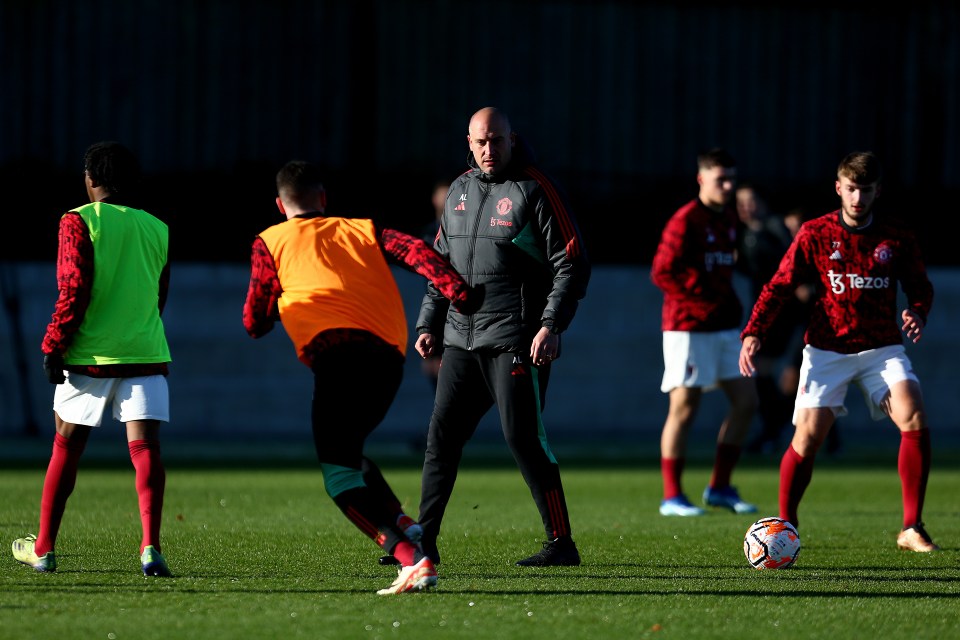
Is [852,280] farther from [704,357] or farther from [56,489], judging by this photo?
[56,489]

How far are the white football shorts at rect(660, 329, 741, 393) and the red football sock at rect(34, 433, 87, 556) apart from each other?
4535mm

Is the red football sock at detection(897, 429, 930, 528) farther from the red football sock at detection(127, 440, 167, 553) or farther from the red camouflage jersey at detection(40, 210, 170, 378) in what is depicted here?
the red camouflage jersey at detection(40, 210, 170, 378)

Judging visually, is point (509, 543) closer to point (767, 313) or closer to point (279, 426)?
point (767, 313)

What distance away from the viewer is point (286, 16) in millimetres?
23156

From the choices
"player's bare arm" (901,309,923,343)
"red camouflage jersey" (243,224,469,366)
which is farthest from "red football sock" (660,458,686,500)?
"red camouflage jersey" (243,224,469,366)

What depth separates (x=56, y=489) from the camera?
24.4 ft

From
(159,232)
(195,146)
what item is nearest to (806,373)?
(159,232)

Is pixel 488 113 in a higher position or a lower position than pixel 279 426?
higher

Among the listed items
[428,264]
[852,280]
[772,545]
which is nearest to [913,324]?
[852,280]

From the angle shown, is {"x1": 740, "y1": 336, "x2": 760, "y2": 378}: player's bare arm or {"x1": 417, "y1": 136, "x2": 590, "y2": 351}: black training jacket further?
{"x1": 740, "y1": 336, "x2": 760, "y2": 378}: player's bare arm

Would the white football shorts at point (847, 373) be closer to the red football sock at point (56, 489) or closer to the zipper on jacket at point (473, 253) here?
the zipper on jacket at point (473, 253)

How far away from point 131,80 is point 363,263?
16.7m

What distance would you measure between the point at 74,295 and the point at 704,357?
4.81 m

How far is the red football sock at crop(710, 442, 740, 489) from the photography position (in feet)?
36.2
